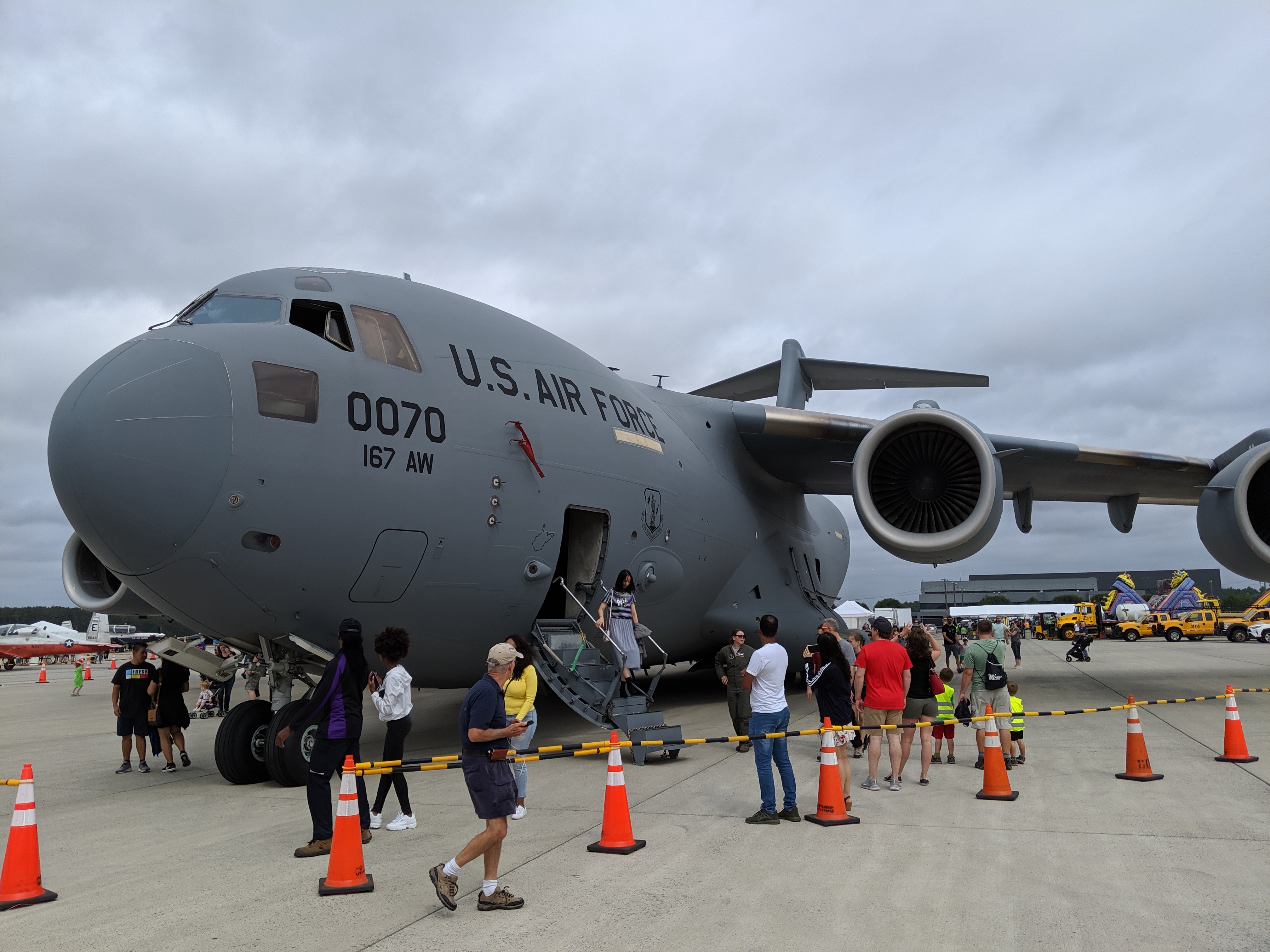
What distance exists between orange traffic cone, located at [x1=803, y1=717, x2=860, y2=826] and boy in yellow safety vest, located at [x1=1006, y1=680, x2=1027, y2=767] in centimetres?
270

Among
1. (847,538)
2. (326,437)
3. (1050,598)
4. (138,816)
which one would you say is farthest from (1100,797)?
(1050,598)

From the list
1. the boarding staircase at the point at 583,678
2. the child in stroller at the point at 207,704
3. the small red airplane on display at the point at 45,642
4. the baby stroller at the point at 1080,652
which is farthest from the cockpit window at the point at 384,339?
the small red airplane on display at the point at 45,642

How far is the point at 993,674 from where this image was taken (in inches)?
317

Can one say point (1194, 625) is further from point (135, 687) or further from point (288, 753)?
point (135, 687)

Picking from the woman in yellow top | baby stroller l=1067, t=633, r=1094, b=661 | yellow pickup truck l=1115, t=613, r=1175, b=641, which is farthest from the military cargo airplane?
yellow pickup truck l=1115, t=613, r=1175, b=641

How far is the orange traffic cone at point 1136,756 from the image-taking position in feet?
24.0

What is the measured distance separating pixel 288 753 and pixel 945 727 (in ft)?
20.1

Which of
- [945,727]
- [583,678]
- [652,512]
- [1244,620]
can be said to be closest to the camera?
[945,727]

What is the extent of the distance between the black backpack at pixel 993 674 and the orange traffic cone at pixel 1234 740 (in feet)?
6.82

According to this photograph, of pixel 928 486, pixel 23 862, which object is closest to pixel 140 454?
pixel 23 862

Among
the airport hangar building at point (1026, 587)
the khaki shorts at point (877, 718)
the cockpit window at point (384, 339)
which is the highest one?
the cockpit window at point (384, 339)

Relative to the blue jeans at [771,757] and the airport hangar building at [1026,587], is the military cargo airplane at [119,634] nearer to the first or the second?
the blue jeans at [771,757]

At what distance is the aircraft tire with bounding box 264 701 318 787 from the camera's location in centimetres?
727

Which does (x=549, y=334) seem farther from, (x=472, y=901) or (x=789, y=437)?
(x=472, y=901)
